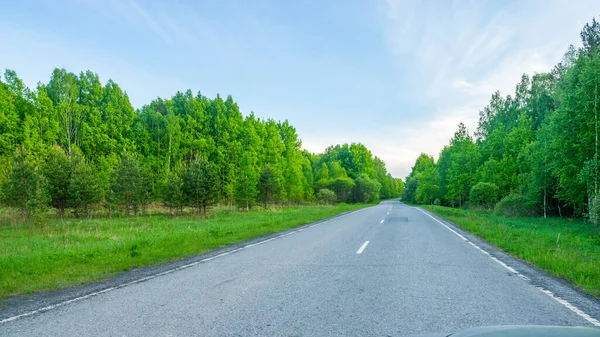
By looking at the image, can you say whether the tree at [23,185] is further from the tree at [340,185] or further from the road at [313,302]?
the tree at [340,185]

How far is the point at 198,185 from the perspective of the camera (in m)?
34.1

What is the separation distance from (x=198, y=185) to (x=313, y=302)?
3089 cm

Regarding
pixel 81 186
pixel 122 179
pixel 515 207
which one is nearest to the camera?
pixel 515 207

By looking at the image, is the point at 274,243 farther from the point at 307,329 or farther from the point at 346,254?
the point at 307,329

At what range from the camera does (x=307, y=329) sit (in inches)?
157

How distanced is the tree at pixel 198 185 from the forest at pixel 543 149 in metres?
28.8

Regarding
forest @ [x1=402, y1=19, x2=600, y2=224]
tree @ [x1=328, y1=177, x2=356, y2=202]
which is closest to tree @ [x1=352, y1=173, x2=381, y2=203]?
tree @ [x1=328, y1=177, x2=356, y2=202]

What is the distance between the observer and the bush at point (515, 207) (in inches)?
1214

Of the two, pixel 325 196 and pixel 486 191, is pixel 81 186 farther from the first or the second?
pixel 325 196

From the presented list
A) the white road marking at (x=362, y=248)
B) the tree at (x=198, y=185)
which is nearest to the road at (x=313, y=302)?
the white road marking at (x=362, y=248)

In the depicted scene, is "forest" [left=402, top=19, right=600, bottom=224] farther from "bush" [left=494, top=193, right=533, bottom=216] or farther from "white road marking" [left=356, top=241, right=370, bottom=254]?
"white road marking" [left=356, top=241, right=370, bottom=254]

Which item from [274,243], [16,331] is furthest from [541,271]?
[16,331]

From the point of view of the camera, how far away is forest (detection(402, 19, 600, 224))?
65.2 ft

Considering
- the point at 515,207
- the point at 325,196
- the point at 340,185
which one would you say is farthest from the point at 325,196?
the point at 515,207
